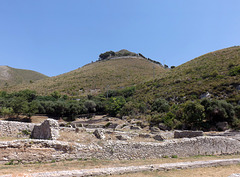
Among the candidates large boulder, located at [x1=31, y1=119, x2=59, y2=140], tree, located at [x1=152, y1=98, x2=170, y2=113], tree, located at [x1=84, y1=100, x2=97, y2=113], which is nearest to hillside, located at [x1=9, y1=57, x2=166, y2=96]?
tree, located at [x1=84, y1=100, x2=97, y2=113]

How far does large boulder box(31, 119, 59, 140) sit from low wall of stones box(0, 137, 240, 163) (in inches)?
82.9

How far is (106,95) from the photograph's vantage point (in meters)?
56.6

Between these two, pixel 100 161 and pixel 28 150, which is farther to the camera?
pixel 100 161

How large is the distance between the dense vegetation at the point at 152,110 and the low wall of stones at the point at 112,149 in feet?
36.2

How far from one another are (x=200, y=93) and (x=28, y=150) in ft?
106

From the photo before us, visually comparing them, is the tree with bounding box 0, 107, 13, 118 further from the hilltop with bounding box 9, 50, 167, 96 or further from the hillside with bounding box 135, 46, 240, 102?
the hillside with bounding box 135, 46, 240, 102

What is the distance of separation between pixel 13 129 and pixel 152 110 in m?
27.3

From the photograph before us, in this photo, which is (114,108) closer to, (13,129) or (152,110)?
(152,110)

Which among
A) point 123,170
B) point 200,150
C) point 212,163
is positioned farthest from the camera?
point 200,150

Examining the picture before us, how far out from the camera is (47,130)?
10906 mm

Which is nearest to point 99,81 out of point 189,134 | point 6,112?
point 6,112

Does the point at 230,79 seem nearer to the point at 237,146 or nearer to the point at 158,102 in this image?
the point at 158,102

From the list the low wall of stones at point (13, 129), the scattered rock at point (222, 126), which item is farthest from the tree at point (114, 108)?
the low wall of stones at point (13, 129)

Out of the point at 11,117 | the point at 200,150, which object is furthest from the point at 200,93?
the point at 11,117
